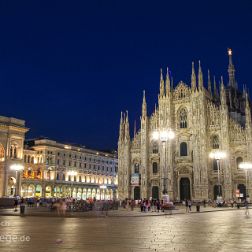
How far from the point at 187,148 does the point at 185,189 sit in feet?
23.4

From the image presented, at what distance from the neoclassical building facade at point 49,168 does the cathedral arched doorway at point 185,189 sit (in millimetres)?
19688

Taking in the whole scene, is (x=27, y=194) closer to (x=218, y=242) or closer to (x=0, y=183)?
(x=0, y=183)

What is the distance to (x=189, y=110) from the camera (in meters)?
61.6

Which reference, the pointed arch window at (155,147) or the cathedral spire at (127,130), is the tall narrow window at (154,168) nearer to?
the pointed arch window at (155,147)

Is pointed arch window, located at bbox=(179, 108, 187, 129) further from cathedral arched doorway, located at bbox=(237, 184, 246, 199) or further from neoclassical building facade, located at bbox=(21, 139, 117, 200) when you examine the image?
neoclassical building facade, located at bbox=(21, 139, 117, 200)

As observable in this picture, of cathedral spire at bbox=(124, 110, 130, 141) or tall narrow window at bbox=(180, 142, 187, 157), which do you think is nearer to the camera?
tall narrow window at bbox=(180, 142, 187, 157)

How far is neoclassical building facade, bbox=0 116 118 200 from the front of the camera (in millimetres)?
65562

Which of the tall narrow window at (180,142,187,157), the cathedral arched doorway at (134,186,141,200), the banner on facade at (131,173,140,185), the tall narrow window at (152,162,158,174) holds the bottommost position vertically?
the cathedral arched doorway at (134,186,141,200)

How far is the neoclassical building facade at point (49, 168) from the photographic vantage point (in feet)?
215

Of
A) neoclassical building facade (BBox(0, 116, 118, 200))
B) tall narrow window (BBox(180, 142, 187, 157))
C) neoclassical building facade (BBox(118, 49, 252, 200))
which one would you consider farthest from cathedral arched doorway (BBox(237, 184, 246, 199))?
neoclassical building facade (BBox(0, 116, 118, 200))

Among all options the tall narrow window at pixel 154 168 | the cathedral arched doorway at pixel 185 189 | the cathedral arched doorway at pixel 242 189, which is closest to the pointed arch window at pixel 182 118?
the tall narrow window at pixel 154 168

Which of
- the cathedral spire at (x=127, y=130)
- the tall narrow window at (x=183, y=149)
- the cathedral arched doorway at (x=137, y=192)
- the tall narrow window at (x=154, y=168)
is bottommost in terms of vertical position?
the cathedral arched doorway at (x=137, y=192)

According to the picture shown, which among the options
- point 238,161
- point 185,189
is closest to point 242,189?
point 238,161

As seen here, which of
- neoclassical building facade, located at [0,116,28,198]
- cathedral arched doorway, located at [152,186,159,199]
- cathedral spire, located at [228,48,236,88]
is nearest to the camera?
cathedral arched doorway, located at [152,186,159,199]
